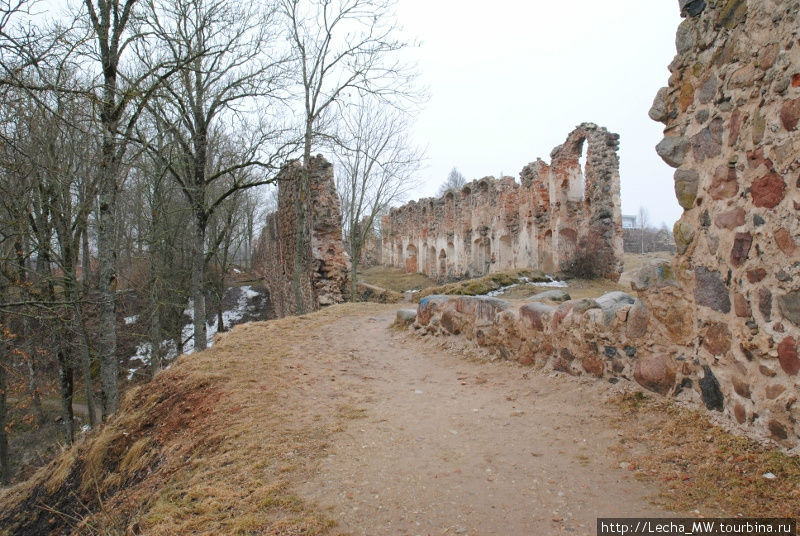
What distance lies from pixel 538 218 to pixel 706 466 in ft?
57.7

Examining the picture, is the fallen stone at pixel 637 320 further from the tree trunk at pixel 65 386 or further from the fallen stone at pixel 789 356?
the tree trunk at pixel 65 386

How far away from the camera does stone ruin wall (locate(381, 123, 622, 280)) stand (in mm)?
15961

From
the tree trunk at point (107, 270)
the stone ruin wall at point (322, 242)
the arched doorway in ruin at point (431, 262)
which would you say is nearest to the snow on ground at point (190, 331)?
the stone ruin wall at point (322, 242)

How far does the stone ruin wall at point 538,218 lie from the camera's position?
628 inches

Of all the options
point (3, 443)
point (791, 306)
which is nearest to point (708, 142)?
point (791, 306)

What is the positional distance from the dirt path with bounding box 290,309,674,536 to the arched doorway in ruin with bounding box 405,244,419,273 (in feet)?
97.1

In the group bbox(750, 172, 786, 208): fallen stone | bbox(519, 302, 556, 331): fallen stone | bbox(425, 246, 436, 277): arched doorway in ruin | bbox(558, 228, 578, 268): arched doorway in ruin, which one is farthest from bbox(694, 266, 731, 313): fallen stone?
bbox(425, 246, 436, 277): arched doorway in ruin

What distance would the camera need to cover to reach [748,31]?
2848mm

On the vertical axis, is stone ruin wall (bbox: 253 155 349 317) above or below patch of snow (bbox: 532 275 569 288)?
above

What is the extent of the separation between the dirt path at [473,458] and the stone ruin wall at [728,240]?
620 mm

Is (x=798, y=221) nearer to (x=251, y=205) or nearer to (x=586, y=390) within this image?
(x=586, y=390)

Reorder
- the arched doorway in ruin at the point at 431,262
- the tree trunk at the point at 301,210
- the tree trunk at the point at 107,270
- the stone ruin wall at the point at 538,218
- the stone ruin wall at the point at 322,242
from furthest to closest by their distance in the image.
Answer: the arched doorway in ruin at the point at 431,262, the stone ruin wall at the point at 538,218, the stone ruin wall at the point at 322,242, the tree trunk at the point at 301,210, the tree trunk at the point at 107,270

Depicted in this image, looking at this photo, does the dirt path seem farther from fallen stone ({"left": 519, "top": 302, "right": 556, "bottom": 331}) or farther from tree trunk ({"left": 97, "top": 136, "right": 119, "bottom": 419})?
tree trunk ({"left": 97, "top": 136, "right": 119, "bottom": 419})

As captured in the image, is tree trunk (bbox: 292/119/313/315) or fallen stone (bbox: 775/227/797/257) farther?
tree trunk (bbox: 292/119/313/315)
